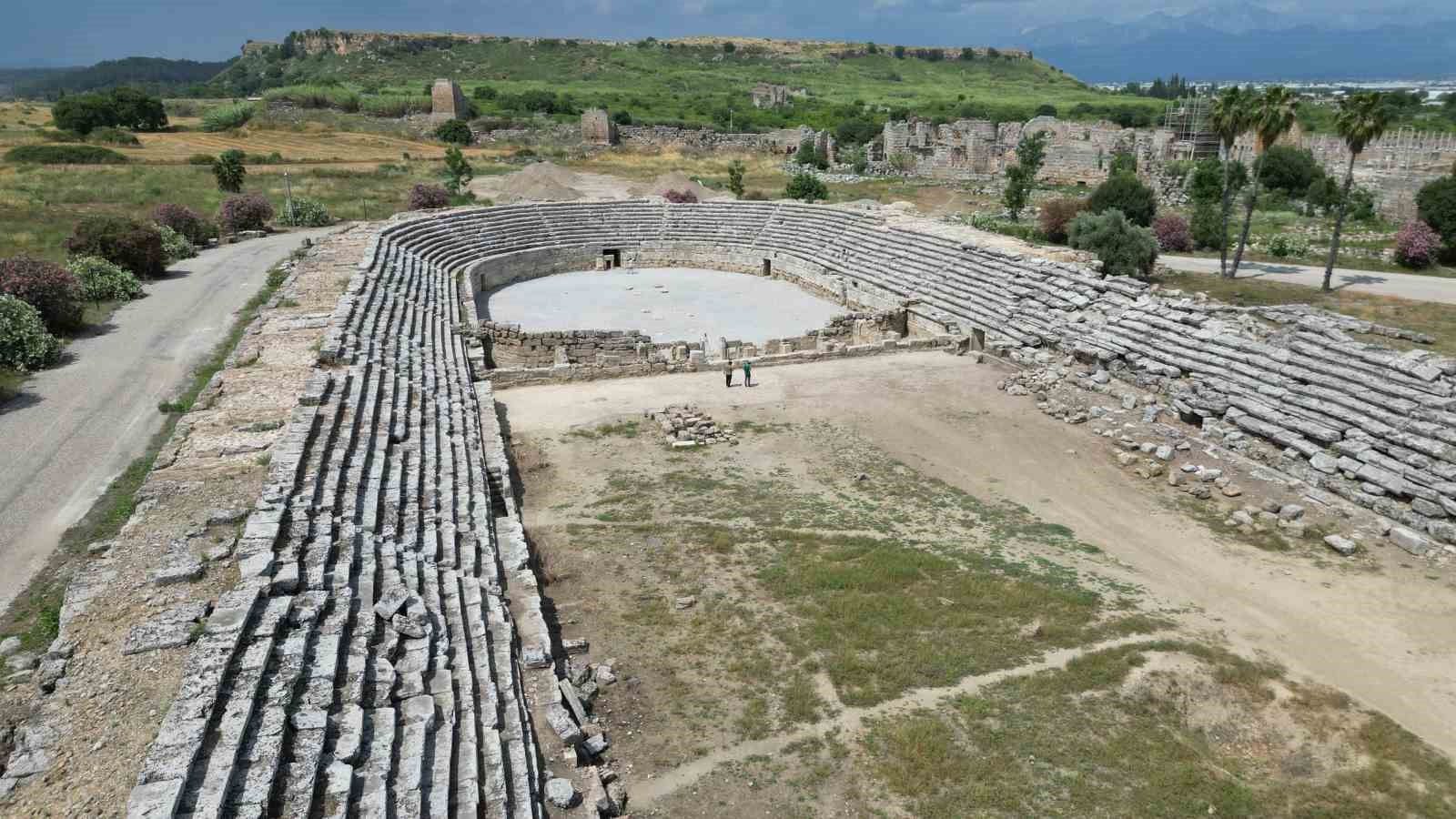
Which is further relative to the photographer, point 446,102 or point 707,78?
point 707,78

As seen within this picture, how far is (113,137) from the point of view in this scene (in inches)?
2261

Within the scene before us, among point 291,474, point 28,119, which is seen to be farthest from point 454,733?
point 28,119

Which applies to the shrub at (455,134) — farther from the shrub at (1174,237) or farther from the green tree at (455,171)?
the shrub at (1174,237)

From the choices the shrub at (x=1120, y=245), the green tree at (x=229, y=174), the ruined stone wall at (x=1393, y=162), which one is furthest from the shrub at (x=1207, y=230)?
the green tree at (x=229, y=174)

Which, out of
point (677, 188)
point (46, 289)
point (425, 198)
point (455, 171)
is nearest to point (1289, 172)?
point (677, 188)

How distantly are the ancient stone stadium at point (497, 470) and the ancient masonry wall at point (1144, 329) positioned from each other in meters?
0.06

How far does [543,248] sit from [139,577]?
27.3 metres

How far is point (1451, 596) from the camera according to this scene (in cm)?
1224

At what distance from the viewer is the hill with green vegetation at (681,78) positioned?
88.5 m

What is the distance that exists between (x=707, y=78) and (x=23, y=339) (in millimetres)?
118934

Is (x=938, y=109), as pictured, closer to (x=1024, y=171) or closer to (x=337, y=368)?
(x=1024, y=171)

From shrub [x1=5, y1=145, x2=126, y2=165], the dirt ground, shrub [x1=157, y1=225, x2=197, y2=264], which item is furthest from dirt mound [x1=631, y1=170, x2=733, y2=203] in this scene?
shrub [x1=5, y1=145, x2=126, y2=165]

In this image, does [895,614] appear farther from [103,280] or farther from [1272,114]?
[103,280]

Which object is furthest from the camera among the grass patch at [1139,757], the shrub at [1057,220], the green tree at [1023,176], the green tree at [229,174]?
the green tree at [229,174]
